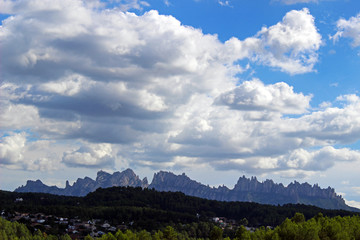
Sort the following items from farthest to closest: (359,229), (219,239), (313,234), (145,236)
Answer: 1. (219,239)
2. (145,236)
3. (359,229)
4. (313,234)

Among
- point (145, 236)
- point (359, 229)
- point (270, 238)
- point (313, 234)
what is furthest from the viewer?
point (145, 236)

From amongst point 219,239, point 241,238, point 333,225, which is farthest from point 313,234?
point 219,239

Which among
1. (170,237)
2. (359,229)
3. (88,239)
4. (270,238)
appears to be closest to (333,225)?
(359,229)

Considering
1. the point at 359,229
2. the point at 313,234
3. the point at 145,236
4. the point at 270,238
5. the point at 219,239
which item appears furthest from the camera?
the point at 219,239

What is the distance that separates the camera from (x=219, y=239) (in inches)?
7461

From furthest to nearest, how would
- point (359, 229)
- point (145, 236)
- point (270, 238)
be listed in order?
point (145, 236), point (359, 229), point (270, 238)

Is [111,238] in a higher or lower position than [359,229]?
lower

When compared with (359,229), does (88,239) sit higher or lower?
lower

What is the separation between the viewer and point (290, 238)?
13800cm

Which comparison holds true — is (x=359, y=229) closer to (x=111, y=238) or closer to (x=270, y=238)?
(x=270, y=238)

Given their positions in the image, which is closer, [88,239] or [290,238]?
[290,238]

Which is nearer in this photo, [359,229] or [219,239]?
[359,229]

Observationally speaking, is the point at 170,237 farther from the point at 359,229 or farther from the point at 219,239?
the point at 359,229

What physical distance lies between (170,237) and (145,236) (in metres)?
15.5
